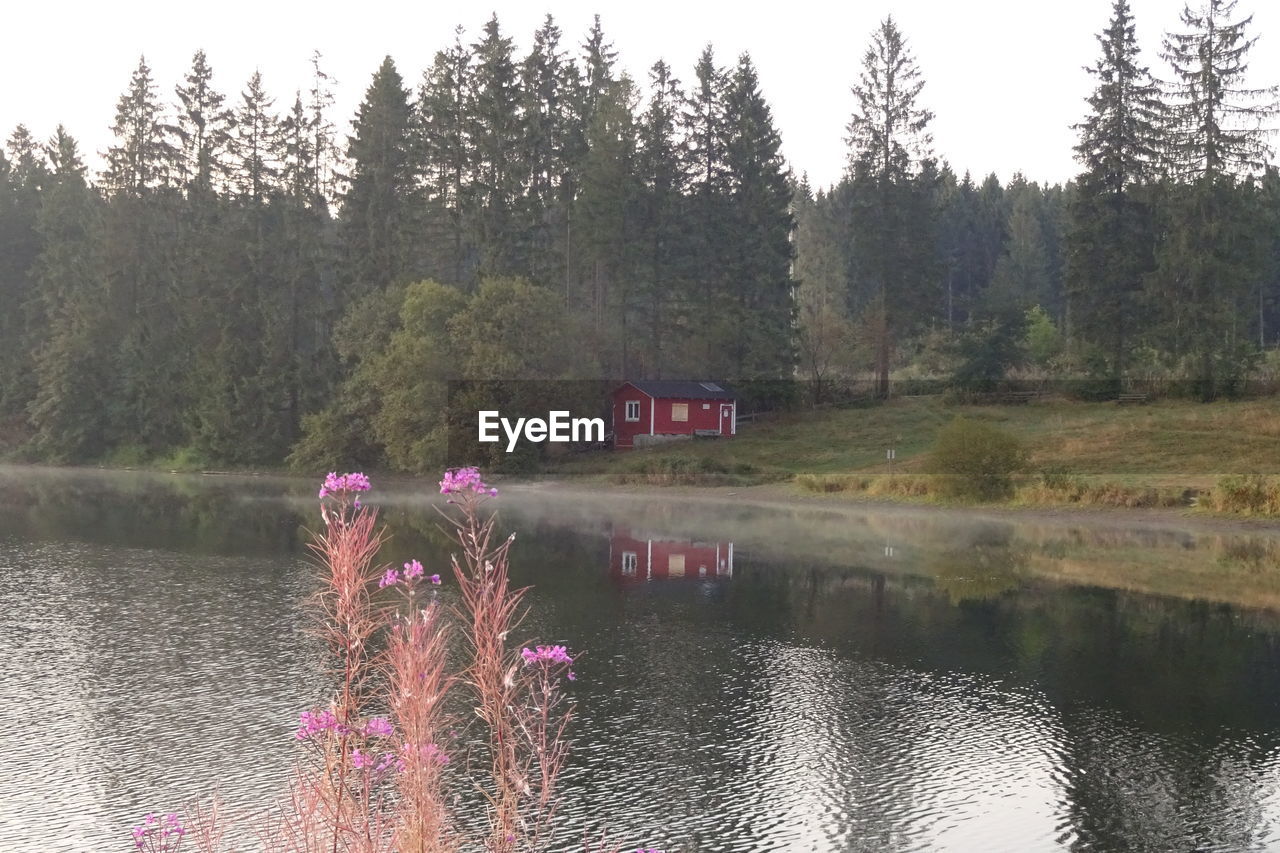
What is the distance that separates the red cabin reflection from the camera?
32.9 metres

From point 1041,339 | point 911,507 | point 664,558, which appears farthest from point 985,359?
point 664,558

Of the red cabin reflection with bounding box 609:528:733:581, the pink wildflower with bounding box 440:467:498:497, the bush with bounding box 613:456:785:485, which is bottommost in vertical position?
the red cabin reflection with bounding box 609:528:733:581

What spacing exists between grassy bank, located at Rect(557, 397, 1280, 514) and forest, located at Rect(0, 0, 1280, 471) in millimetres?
4702

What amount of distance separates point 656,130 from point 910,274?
1922 cm

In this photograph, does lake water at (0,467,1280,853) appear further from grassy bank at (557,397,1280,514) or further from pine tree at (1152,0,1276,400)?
pine tree at (1152,0,1276,400)

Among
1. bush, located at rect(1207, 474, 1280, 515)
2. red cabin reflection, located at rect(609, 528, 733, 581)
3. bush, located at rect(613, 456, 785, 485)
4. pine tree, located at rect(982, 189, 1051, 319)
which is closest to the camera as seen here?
red cabin reflection, located at rect(609, 528, 733, 581)

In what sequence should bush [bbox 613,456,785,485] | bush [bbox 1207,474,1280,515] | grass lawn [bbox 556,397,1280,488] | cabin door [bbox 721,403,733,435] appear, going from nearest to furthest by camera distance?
bush [bbox 1207,474,1280,515] → grass lawn [bbox 556,397,1280,488] → bush [bbox 613,456,785,485] → cabin door [bbox 721,403,733,435]

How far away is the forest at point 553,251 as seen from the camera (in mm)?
70188

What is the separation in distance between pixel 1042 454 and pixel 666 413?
2189 cm

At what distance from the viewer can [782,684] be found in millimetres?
20781

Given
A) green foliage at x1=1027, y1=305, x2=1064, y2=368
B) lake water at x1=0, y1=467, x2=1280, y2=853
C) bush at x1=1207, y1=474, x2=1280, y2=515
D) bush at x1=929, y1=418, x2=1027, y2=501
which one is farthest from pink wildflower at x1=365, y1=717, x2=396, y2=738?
green foliage at x1=1027, y1=305, x2=1064, y2=368

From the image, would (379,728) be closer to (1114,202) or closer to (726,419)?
(726,419)

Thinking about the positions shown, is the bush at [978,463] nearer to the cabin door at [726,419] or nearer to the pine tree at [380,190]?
the cabin door at [726,419]

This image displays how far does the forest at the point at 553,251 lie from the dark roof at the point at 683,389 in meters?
2.40
